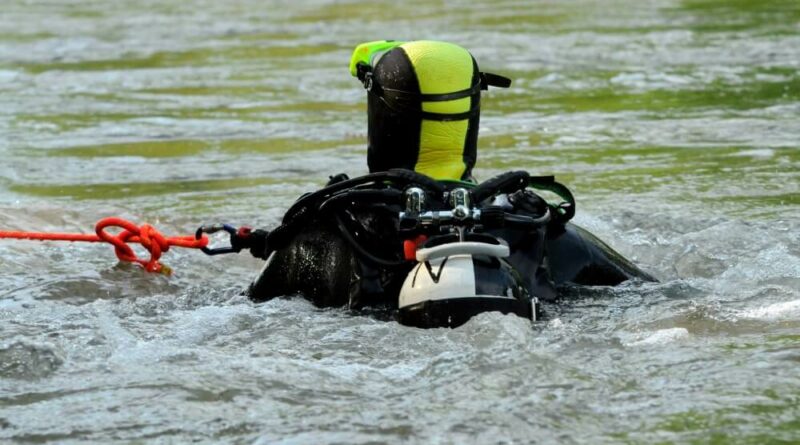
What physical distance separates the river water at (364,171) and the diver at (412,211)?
0.41 ft

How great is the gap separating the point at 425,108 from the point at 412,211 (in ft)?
1.69

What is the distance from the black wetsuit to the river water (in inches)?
3.5

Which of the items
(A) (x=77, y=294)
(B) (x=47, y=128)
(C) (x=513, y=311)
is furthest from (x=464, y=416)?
(B) (x=47, y=128)

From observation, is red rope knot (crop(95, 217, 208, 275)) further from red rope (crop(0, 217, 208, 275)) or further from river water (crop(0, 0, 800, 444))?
river water (crop(0, 0, 800, 444))

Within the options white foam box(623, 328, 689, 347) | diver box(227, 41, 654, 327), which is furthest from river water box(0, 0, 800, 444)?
diver box(227, 41, 654, 327)

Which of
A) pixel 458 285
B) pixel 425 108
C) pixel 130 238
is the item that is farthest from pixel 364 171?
pixel 458 285

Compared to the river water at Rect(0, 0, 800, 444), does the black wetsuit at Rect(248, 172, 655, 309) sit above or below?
above

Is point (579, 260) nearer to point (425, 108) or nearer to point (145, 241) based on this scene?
point (425, 108)

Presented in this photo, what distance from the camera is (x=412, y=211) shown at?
455 cm

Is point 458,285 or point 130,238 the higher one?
point 458,285

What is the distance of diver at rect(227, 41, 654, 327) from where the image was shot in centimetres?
460

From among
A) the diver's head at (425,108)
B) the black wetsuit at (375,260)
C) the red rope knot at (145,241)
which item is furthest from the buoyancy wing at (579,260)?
the red rope knot at (145,241)

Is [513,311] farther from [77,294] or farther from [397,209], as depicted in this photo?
[77,294]

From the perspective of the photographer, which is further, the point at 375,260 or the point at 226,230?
the point at 226,230
